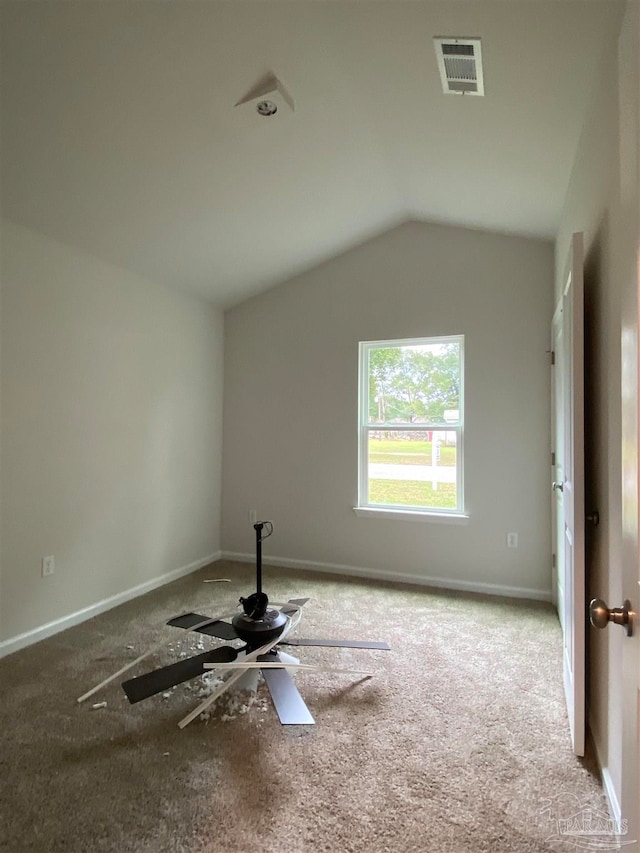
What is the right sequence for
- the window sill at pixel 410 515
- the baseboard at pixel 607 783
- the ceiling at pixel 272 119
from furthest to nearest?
the window sill at pixel 410 515, the ceiling at pixel 272 119, the baseboard at pixel 607 783

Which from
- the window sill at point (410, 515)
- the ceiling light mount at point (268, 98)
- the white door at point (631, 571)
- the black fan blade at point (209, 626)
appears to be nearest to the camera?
the white door at point (631, 571)

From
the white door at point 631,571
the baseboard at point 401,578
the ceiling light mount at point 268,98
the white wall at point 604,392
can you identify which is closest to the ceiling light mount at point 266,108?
the ceiling light mount at point 268,98

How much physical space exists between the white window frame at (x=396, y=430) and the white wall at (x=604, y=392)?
172 cm

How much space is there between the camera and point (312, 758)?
5.76ft

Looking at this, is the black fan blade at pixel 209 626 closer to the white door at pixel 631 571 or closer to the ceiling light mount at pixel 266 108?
the white door at pixel 631 571

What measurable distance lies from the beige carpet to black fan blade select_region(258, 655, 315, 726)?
133 millimetres

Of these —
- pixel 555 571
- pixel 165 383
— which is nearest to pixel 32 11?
pixel 165 383

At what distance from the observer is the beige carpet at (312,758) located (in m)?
1.44

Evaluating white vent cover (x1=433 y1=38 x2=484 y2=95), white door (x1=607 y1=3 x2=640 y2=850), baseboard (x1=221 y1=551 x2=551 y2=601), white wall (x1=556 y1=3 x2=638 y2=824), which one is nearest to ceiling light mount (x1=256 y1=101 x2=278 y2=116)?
white vent cover (x1=433 y1=38 x2=484 y2=95)

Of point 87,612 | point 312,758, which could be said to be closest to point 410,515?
point 312,758

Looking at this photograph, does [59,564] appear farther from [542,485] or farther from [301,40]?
[542,485]

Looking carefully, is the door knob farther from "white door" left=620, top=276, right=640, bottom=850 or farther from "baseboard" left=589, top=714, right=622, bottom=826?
"baseboard" left=589, top=714, right=622, bottom=826

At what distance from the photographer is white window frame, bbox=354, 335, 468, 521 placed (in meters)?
3.69

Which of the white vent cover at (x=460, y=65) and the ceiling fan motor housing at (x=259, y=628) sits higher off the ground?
the white vent cover at (x=460, y=65)
